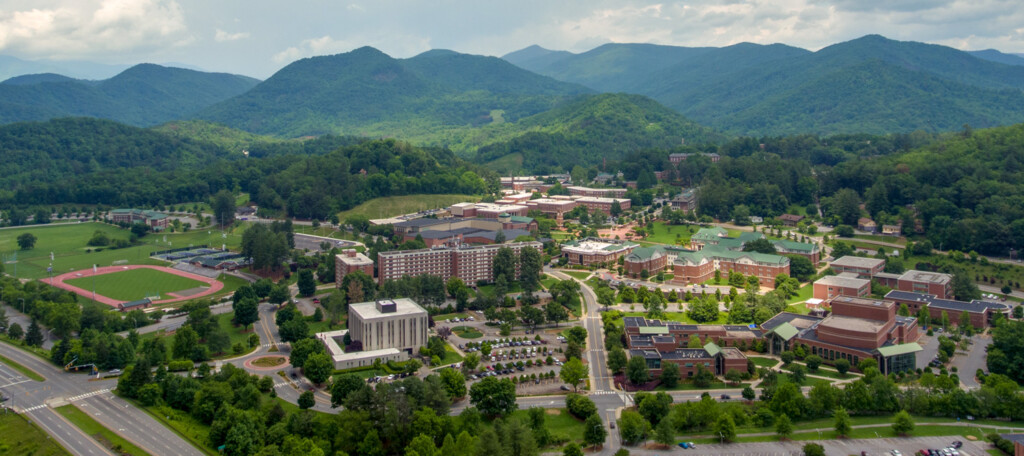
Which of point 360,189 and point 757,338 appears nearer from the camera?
point 757,338

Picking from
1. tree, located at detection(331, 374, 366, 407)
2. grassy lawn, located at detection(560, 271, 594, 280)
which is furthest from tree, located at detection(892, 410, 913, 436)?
grassy lawn, located at detection(560, 271, 594, 280)

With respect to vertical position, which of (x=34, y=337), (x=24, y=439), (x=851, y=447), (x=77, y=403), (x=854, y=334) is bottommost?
(x=851, y=447)

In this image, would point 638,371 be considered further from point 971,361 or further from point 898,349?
point 971,361

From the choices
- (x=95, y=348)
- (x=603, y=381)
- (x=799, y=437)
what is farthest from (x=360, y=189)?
(x=799, y=437)

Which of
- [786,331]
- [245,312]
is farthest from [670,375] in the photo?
[245,312]

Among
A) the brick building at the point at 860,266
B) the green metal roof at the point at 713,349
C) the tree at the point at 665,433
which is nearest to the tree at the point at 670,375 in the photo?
the green metal roof at the point at 713,349

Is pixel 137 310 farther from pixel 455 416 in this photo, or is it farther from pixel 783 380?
pixel 783 380
